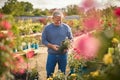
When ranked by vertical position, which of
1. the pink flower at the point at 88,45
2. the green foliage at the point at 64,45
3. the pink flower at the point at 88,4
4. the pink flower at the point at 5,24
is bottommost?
the green foliage at the point at 64,45

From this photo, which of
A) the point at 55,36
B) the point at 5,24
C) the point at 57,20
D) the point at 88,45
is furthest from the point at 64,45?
the point at 88,45

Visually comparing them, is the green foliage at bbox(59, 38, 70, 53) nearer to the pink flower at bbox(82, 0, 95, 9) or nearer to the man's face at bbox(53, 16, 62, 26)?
the man's face at bbox(53, 16, 62, 26)

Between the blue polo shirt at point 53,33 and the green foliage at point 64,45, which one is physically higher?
the blue polo shirt at point 53,33

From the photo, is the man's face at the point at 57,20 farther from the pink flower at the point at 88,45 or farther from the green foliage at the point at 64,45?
the pink flower at the point at 88,45

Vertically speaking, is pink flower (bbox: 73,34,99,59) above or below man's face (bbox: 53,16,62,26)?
above

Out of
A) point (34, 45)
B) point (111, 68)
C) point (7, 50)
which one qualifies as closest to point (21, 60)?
point (7, 50)

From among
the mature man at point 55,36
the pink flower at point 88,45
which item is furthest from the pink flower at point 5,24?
the mature man at point 55,36

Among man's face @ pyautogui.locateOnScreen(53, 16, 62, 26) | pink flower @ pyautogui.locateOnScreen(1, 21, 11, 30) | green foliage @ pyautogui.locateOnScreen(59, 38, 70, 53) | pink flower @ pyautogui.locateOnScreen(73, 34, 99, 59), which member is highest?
pink flower @ pyautogui.locateOnScreen(1, 21, 11, 30)

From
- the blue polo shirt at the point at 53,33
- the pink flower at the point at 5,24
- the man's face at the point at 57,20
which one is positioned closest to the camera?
the pink flower at the point at 5,24

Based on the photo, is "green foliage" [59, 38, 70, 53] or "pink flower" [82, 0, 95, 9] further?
"green foliage" [59, 38, 70, 53]

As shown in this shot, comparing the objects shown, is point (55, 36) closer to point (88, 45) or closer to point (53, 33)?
point (53, 33)

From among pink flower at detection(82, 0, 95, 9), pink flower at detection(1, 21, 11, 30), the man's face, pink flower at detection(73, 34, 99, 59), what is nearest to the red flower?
pink flower at detection(82, 0, 95, 9)

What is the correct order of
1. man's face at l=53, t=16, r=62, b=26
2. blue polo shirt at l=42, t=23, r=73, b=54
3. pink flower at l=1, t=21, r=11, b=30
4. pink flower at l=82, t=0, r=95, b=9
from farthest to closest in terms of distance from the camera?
blue polo shirt at l=42, t=23, r=73, b=54 → man's face at l=53, t=16, r=62, b=26 → pink flower at l=1, t=21, r=11, b=30 → pink flower at l=82, t=0, r=95, b=9

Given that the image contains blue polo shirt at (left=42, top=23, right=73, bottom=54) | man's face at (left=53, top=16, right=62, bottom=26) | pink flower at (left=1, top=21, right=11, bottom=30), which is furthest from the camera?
blue polo shirt at (left=42, top=23, right=73, bottom=54)
